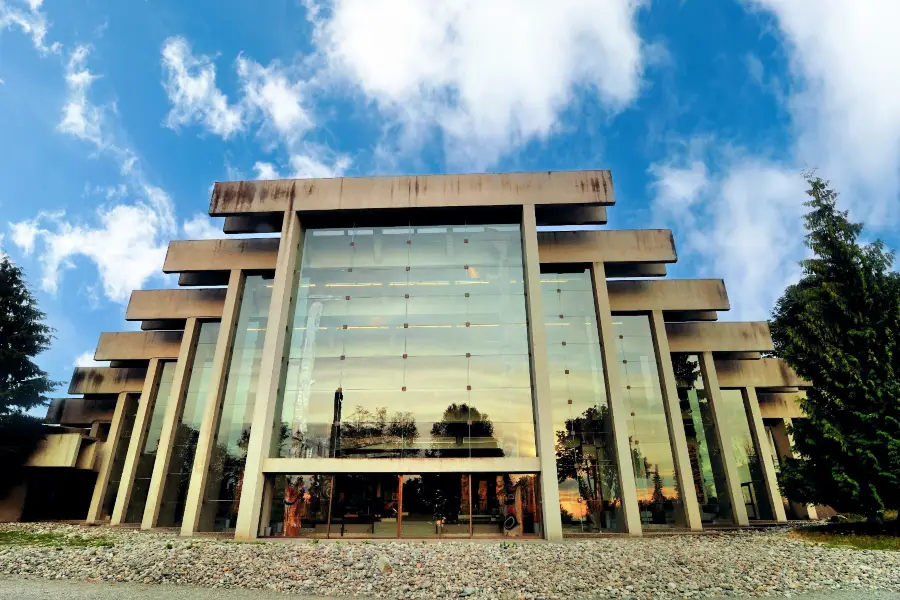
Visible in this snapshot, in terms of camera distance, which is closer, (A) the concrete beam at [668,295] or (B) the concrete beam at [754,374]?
(A) the concrete beam at [668,295]

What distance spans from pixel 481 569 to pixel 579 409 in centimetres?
1055

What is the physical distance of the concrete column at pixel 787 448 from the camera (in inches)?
1102

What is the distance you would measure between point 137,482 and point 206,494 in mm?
6137

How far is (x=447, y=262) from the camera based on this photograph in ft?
71.7

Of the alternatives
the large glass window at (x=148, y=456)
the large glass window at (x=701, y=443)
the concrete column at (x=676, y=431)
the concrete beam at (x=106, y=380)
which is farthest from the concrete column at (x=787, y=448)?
the concrete beam at (x=106, y=380)

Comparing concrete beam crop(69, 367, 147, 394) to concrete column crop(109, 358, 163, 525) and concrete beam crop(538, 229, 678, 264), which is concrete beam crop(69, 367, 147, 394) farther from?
concrete beam crop(538, 229, 678, 264)

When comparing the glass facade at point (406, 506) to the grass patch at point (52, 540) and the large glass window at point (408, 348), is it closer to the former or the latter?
the large glass window at point (408, 348)

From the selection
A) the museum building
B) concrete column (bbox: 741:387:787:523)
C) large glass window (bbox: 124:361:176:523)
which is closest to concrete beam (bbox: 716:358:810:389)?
the museum building

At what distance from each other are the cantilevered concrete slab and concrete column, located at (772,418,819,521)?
5.91 metres

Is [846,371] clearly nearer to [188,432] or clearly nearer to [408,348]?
[408,348]

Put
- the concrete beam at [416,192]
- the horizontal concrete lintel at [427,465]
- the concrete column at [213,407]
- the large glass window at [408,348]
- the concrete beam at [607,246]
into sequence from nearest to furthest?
the horizontal concrete lintel at [427,465] < the large glass window at [408,348] < the concrete column at [213,407] < the concrete beam at [416,192] < the concrete beam at [607,246]

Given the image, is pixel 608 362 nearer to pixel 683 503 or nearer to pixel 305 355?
pixel 683 503

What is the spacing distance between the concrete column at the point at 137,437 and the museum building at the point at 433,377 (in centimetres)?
11

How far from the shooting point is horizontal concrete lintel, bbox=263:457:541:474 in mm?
18484
